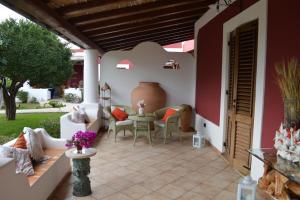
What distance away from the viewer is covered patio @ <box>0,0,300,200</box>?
320 cm

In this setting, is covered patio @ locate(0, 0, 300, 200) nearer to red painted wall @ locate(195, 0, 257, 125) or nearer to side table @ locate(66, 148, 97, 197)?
red painted wall @ locate(195, 0, 257, 125)

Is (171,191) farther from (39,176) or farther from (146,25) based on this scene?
(146,25)

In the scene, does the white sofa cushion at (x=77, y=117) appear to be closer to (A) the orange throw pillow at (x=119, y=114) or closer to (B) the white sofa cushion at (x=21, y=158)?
(A) the orange throw pillow at (x=119, y=114)

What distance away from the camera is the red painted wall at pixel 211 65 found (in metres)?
5.05

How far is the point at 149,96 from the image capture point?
7.03 m

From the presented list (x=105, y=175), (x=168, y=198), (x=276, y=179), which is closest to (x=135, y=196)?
(x=168, y=198)

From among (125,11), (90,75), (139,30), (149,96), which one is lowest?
(149,96)

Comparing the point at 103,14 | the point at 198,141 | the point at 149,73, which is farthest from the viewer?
the point at 149,73

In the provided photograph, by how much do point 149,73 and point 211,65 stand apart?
7.36 feet

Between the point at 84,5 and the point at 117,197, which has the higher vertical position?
the point at 84,5

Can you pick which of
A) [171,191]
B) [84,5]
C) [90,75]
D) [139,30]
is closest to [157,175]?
[171,191]

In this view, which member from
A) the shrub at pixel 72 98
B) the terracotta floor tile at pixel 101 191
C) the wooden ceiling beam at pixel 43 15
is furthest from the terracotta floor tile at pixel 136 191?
the shrub at pixel 72 98

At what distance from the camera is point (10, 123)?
28.4 feet

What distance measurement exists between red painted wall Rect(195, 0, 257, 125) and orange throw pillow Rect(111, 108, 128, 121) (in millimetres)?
1856
